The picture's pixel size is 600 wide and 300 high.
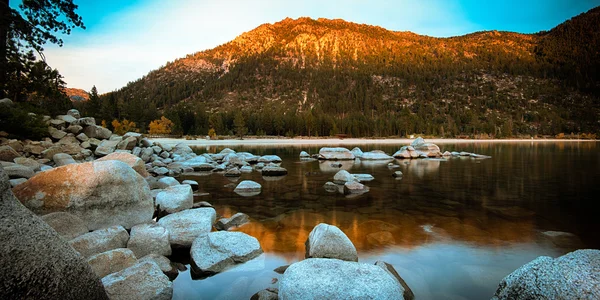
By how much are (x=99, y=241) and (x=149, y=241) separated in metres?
0.93

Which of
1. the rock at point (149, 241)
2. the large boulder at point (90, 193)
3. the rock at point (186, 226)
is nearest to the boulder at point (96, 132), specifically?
the large boulder at point (90, 193)

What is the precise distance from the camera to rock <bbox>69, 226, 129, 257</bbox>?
5492mm

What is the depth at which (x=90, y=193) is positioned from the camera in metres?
6.79

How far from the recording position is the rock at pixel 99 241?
549 cm

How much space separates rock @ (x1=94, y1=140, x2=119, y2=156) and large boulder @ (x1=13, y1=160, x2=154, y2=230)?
11945 mm

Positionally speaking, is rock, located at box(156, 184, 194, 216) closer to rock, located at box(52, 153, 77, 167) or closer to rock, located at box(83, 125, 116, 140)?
rock, located at box(52, 153, 77, 167)

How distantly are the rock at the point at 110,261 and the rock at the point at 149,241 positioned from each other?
959 mm

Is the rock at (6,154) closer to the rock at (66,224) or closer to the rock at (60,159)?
the rock at (60,159)

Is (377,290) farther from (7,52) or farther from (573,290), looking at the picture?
(7,52)

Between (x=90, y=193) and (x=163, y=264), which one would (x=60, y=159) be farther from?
(x=163, y=264)

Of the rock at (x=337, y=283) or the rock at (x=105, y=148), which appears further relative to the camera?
the rock at (x=105, y=148)

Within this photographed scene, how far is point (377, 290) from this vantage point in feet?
13.4

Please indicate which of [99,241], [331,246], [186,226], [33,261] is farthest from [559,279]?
[99,241]

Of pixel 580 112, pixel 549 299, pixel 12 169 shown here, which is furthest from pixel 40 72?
pixel 580 112
